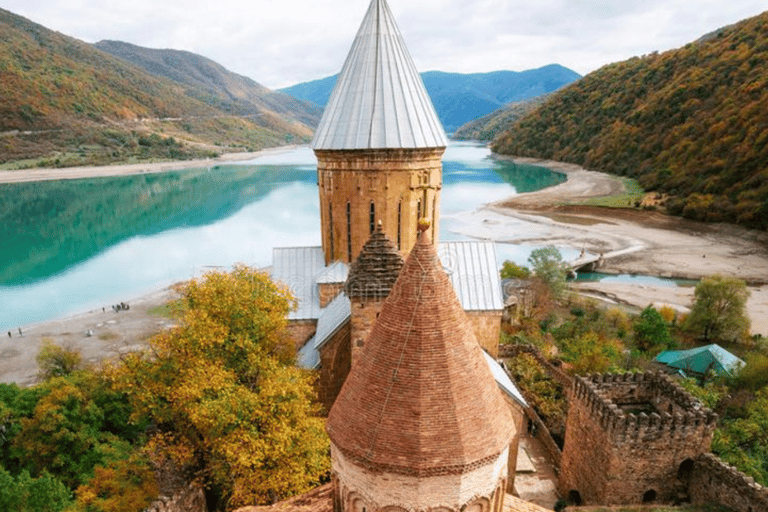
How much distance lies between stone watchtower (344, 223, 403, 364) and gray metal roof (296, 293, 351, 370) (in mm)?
1751

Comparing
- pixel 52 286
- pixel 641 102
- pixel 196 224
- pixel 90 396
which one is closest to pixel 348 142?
pixel 90 396

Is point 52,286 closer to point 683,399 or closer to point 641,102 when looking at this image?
point 683,399

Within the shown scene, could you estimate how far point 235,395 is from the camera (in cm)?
998

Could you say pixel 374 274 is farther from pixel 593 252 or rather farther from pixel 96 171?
pixel 96 171

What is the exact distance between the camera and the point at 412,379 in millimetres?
5363

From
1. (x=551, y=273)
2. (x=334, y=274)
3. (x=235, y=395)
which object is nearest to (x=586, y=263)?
(x=551, y=273)

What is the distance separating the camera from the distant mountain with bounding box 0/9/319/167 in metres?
85.7

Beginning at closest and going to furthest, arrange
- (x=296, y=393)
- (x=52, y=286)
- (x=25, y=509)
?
(x=25, y=509), (x=296, y=393), (x=52, y=286)

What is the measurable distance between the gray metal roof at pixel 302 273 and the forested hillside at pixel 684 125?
151 ft

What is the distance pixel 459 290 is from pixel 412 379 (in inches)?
358

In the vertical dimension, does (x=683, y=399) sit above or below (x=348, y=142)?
below

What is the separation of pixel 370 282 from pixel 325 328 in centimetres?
346

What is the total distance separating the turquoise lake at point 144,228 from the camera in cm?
3516

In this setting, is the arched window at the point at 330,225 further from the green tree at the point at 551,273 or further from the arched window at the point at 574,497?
the green tree at the point at 551,273
